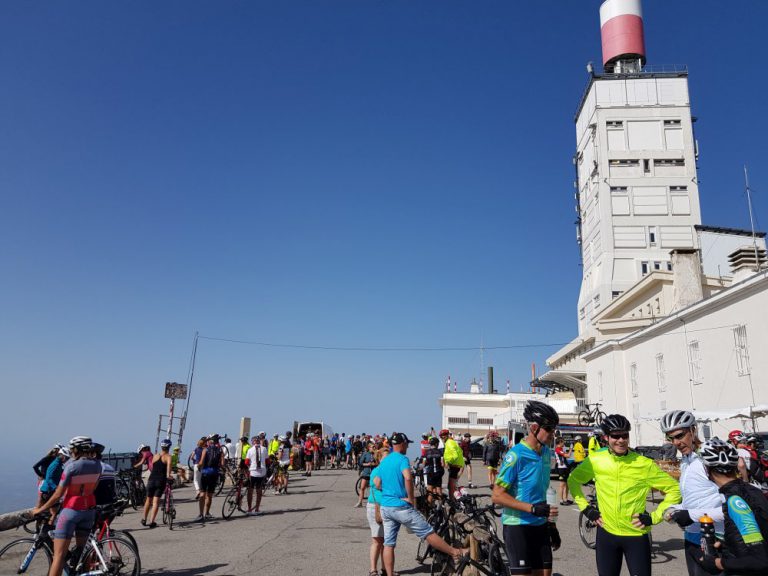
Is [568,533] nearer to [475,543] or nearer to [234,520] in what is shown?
[475,543]

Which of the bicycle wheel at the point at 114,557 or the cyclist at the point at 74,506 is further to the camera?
the bicycle wheel at the point at 114,557

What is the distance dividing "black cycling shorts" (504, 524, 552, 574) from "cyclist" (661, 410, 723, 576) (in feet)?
3.27

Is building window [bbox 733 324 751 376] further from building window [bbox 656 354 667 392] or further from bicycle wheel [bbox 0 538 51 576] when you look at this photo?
bicycle wheel [bbox 0 538 51 576]

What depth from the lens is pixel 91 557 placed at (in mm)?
6969

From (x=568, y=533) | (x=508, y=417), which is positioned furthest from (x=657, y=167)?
(x=568, y=533)

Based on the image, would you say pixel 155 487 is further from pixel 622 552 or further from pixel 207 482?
pixel 622 552

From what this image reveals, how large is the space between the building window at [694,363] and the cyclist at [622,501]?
81.2 feet

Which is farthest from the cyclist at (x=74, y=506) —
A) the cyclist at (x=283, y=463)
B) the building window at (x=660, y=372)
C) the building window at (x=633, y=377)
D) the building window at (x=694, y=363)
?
the building window at (x=633, y=377)

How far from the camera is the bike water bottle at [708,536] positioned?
3.60 metres

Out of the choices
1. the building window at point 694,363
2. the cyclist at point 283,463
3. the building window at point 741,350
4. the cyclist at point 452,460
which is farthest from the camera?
the building window at point 694,363

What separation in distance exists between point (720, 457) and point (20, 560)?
29.9ft

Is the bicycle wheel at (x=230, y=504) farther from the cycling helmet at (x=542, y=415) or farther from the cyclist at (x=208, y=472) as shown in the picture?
the cycling helmet at (x=542, y=415)

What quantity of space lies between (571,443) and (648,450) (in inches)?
188

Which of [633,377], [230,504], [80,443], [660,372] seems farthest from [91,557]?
[633,377]
